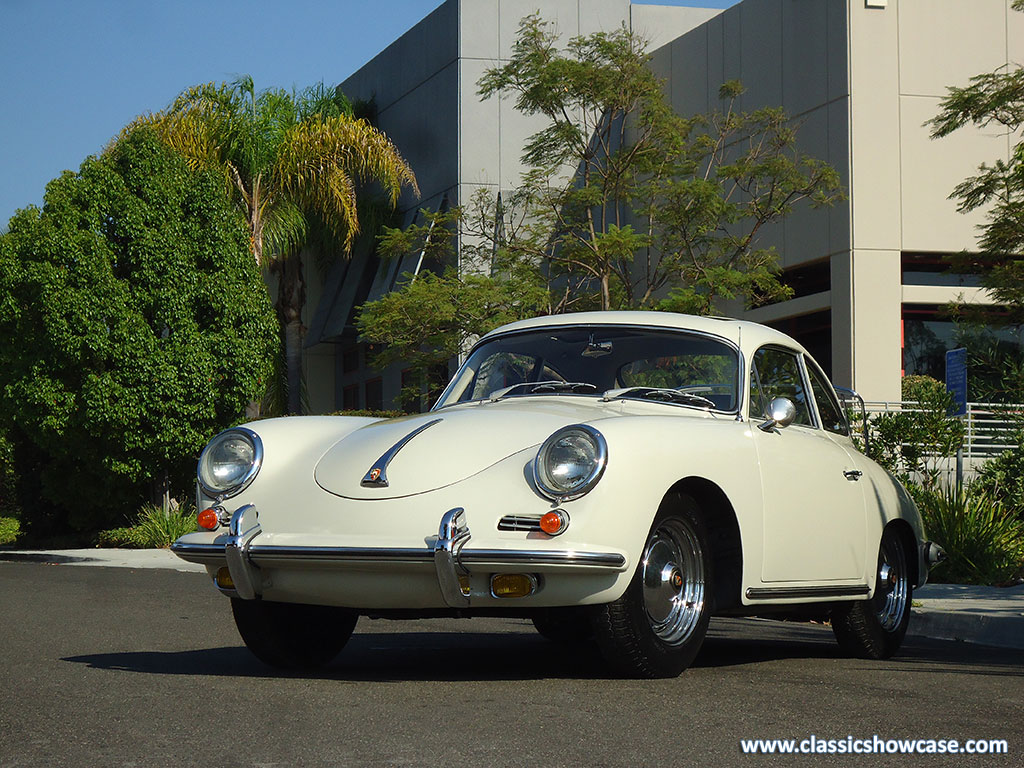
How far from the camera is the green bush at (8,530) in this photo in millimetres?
28706

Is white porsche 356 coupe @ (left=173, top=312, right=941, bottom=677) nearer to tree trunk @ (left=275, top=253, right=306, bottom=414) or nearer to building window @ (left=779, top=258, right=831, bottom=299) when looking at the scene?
building window @ (left=779, top=258, right=831, bottom=299)

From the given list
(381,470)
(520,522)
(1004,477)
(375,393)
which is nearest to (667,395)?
(520,522)

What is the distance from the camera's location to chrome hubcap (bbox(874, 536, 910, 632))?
7.30 m

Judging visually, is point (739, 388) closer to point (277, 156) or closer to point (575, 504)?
point (575, 504)

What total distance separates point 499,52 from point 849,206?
1085 centimetres

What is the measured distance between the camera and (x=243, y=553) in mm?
5566

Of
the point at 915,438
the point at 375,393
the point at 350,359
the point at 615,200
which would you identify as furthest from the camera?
the point at 350,359

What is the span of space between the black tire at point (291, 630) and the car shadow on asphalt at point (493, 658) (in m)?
0.08

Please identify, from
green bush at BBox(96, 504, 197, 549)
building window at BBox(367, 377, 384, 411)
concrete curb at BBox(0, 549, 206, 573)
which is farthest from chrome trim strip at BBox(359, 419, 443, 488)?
building window at BBox(367, 377, 384, 411)

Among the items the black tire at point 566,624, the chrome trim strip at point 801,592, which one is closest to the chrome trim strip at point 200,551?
the black tire at point 566,624

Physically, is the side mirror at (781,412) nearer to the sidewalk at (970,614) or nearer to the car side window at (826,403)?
the car side window at (826,403)

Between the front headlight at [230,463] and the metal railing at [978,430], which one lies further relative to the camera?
the metal railing at [978,430]

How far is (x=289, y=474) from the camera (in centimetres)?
586

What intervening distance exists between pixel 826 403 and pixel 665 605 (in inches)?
93.0
